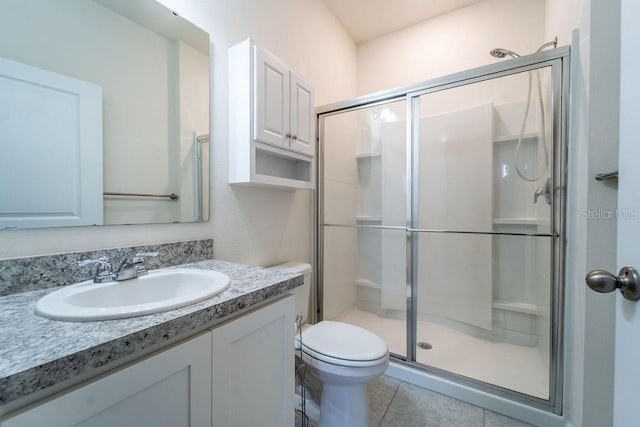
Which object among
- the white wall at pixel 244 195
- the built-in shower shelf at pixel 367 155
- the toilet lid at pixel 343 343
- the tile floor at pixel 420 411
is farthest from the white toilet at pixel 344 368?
the built-in shower shelf at pixel 367 155

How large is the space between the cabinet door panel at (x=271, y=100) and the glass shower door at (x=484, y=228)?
2.87 ft

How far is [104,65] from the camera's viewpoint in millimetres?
925

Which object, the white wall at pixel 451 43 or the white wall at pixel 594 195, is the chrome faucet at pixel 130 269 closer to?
the white wall at pixel 594 195

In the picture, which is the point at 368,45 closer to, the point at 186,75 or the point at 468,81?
the point at 468,81

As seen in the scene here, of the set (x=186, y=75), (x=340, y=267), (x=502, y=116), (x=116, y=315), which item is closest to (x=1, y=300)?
(x=116, y=315)

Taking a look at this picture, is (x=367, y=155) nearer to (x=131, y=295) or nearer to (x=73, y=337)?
(x=131, y=295)

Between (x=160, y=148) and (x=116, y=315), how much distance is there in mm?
752

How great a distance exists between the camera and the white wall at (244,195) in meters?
0.90

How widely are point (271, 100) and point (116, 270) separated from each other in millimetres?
1009

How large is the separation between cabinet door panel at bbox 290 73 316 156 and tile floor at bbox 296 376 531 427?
→ 1.43 meters

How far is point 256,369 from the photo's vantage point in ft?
A: 2.55

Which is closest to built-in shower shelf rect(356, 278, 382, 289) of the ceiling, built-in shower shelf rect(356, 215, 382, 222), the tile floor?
built-in shower shelf rect(356, 215, 382, 222)

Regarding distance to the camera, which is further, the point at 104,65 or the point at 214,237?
the point at 214,237

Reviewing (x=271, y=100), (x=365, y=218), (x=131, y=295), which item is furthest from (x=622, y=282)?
A: (x=365, y=218)
